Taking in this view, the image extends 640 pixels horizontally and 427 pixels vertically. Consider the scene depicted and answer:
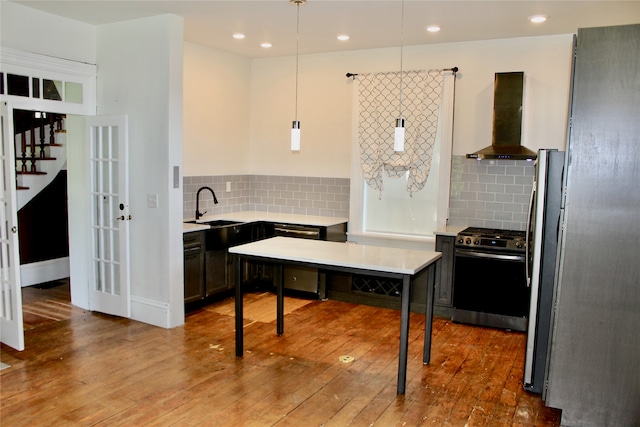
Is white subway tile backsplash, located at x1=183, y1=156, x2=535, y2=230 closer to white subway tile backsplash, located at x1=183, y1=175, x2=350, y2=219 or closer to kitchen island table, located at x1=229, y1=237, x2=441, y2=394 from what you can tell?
white subway tile backsplash, located at x1=183, y1=175, x2=350, y2=219

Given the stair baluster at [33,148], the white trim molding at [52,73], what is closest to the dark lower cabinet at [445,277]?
the white trim molding at [52,73]

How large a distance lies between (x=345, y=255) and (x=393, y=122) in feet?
8.16

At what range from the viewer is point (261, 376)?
3.83 m

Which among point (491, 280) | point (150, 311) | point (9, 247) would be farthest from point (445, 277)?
point (9, 247)

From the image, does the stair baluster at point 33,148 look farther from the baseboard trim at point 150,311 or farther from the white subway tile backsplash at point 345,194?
the baseboard trim at point 150,311

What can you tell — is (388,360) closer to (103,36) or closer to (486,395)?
(486,395)

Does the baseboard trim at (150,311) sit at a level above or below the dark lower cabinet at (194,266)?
below

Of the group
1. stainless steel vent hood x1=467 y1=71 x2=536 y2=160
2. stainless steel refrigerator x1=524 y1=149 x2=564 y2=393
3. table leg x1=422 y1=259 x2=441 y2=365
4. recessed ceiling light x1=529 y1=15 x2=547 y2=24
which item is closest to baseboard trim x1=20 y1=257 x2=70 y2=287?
table leg x1=422 y1=259 x2=441 y2=365

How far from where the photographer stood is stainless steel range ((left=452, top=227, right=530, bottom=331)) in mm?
4879

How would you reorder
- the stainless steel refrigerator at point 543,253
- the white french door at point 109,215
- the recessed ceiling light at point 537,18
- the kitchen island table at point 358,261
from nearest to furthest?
the stainless steel refrigerator at point 543,253 → the kitchen island table at point 358,261 → the recessed ceiling light at point 537,18 → the white french door at point 109,215

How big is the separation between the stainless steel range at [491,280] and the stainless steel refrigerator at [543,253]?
1340 millimetres

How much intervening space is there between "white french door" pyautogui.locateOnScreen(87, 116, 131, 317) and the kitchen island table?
5.16 ft

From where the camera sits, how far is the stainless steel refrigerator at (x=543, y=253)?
11.2ft

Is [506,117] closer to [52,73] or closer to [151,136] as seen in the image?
[151,136]
